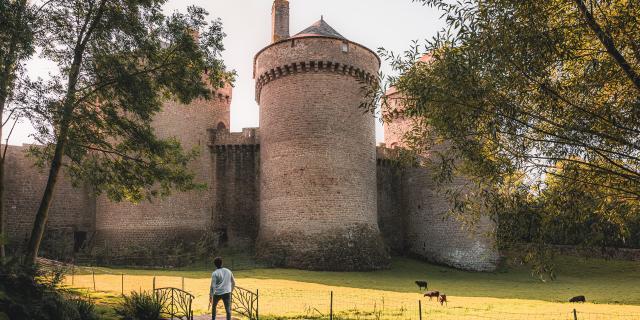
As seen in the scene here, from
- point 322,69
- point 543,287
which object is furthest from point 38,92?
point 543,287

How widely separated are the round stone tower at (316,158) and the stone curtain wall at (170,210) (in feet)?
11.8

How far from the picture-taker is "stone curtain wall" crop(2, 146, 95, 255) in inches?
1006

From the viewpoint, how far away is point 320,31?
27.0 m

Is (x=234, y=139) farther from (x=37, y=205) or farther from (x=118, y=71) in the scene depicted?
(x=118, y=71)

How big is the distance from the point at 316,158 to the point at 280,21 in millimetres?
9476

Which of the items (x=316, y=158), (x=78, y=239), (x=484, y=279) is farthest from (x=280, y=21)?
(x=484, y=279)

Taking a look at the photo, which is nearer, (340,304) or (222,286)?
(222,286)

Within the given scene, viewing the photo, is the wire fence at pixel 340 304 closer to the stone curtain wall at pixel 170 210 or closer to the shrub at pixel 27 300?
the shrub at pixel 27 300

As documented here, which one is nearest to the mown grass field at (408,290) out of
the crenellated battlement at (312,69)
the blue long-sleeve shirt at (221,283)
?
the blue long-sleeve shirt at (221,283)

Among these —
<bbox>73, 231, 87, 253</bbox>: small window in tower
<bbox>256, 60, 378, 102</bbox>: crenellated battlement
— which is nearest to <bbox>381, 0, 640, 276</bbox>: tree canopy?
<bbox>256, 60, 378, 102</bbox>: crenellated battlement

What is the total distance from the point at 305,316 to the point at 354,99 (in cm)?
1616

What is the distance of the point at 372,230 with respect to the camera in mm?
25844

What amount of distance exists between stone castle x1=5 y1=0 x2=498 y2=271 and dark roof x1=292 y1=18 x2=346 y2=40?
0.10 meters

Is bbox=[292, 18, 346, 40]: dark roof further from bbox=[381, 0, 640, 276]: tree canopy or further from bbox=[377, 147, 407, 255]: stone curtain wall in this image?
bbox=[381, 0, 640, 276]: tree canopy
